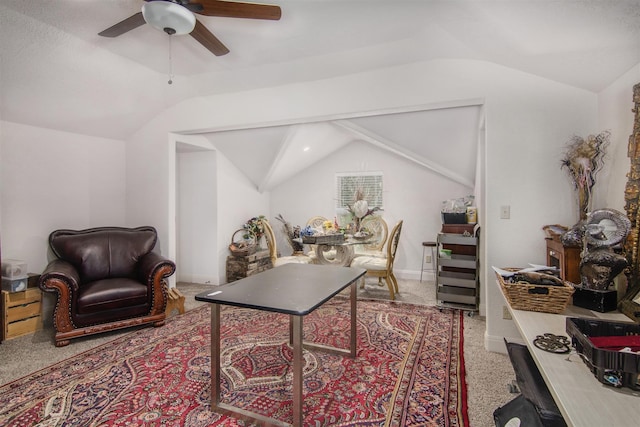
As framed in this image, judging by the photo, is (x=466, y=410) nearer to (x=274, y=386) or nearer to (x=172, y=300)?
(x=274, y=386)

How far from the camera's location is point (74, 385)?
2.12m

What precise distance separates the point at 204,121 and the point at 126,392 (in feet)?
9.32

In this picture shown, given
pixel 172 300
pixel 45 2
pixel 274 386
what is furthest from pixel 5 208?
pixel 274 386

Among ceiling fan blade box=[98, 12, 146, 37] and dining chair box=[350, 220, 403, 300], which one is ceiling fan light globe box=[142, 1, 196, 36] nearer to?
ceiling fan blade box=[98, 12, 146, 37]

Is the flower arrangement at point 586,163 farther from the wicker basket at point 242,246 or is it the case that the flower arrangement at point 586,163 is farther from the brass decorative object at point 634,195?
the wicker basket at point 242,246

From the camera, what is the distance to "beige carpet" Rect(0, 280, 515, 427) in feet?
6.37

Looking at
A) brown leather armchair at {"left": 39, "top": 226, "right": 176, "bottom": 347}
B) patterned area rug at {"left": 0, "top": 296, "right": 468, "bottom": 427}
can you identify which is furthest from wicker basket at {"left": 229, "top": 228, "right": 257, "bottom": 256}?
patterned area rug at {"left": 0, "top": 296, "right": 468, "bottom": 427}

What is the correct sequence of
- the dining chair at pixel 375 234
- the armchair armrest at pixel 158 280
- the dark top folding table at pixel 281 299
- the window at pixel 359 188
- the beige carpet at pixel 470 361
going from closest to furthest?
the dark top folding table at pixel 281 299, the beige carpet at pixel 470 361, the armchair armrest at pixel 158 280, the dining chair at pixel 375 234, the window at pixel 359 188

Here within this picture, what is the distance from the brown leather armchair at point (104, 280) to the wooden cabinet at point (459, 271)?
9.68 feet

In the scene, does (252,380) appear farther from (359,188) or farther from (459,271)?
(359,188)

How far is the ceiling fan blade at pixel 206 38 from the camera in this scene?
2072mm

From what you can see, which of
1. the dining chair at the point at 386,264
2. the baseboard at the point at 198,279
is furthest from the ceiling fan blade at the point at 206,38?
the baseboard at the point at 198,279

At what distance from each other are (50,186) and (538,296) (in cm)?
450

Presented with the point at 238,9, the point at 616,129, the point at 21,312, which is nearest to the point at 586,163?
the point at 616,129
